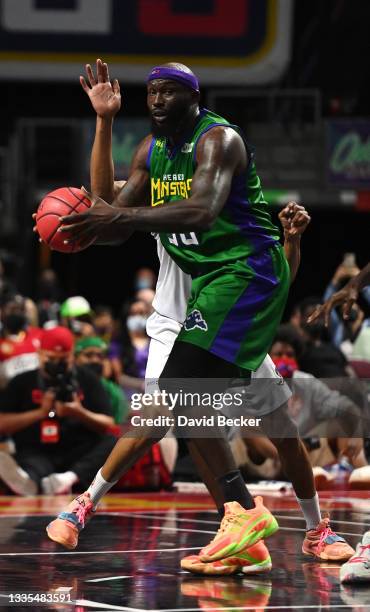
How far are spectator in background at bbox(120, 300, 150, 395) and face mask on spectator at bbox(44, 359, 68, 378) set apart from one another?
264 centimetres

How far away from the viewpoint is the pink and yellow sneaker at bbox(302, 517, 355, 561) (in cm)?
657

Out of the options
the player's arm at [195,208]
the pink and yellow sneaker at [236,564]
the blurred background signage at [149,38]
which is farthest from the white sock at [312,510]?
the blurred background signage at [149,38]

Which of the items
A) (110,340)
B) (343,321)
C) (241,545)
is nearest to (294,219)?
(241,545)

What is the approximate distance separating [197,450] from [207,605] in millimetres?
1183

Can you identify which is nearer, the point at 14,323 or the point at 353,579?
the point at 353,579

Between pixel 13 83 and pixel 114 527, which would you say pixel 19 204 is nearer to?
pixel 13 83

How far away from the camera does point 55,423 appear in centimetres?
1105

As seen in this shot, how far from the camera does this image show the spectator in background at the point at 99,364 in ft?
38.0

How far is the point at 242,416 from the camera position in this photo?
7.07 metres

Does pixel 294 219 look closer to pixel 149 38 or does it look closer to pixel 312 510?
pixel 312 510

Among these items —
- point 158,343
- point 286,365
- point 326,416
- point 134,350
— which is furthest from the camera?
point 134,350

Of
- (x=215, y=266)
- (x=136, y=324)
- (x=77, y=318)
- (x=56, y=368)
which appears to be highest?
(x=215, y=266)

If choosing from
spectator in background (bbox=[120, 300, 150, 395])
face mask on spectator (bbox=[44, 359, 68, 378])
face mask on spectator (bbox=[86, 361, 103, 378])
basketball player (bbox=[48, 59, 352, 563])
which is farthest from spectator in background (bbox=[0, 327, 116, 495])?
basketball player (bbox=[48, 59, 352, 563])

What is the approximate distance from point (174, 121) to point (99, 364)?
6421 millimetres
